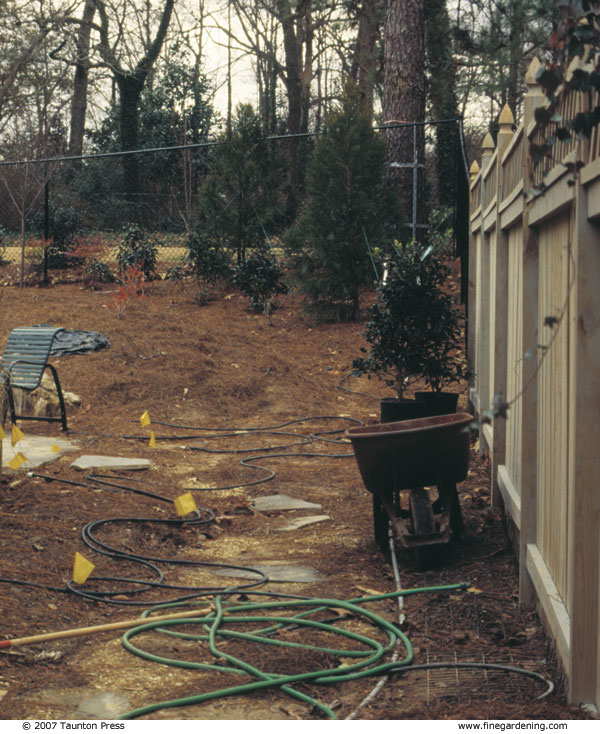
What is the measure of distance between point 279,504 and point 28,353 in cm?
320

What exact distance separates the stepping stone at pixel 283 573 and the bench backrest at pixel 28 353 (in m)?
3.60

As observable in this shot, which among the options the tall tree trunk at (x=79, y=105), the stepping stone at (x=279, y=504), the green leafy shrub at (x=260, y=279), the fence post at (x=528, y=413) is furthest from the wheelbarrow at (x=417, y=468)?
the tall tree trunk at (x=79, y=105)

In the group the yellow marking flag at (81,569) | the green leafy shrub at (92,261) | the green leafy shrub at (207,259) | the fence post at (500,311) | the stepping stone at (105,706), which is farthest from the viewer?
the green leafy shrub at (92,261)

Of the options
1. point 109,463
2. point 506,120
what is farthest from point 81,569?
point 506,120

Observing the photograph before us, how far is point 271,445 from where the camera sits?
7270 mm

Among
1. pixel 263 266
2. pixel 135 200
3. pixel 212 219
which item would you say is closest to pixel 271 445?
pixel 263 266

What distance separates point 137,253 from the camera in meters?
15.1

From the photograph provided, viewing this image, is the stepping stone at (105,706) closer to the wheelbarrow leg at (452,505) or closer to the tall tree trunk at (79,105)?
the wheelbarrow leg at (452,505)

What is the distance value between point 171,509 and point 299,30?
Result: 2232 centimetres

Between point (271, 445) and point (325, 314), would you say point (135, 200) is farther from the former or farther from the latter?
point (271, 445)

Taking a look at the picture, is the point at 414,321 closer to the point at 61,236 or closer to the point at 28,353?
the point at 28,353

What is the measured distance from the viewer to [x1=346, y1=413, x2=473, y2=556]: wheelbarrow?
406cm

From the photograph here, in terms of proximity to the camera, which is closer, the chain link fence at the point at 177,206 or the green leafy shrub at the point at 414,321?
the green leafy shrub at the point at 414,321

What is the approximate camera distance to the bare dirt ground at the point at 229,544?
9.01ft
